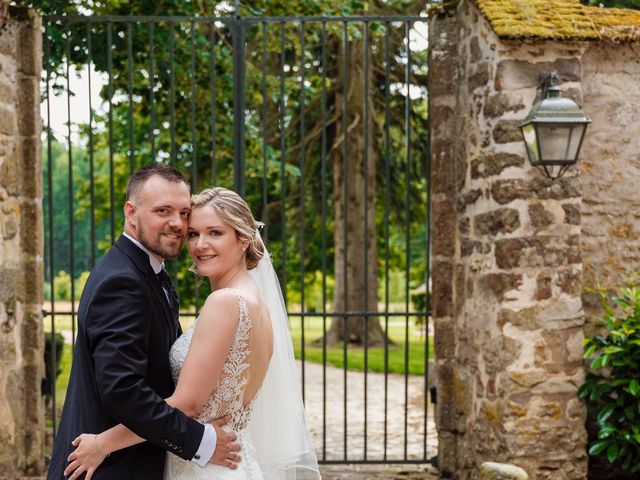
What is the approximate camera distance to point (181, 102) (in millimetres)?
7965

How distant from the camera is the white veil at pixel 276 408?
10.5 feet

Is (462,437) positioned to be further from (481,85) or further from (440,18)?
(440,18)

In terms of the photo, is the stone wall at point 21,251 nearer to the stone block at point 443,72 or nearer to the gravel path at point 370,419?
the gravel path at point 370,419

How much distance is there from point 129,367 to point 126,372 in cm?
2

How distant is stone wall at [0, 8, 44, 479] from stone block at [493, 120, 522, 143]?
2.78 metres

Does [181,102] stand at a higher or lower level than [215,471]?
higher

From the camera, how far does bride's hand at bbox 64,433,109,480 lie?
261cm

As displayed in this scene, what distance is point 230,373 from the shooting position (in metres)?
2.79

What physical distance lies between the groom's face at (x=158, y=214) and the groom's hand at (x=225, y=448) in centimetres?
58

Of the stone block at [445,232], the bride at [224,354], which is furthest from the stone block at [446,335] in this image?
the bride at [224,354]

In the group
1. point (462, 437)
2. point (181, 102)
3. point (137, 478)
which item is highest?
point (181, 102)

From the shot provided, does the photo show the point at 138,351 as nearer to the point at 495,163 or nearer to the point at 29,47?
the point at 495,163

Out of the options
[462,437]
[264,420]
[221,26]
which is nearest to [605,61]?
[462,437]

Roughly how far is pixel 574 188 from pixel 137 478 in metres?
3.12
